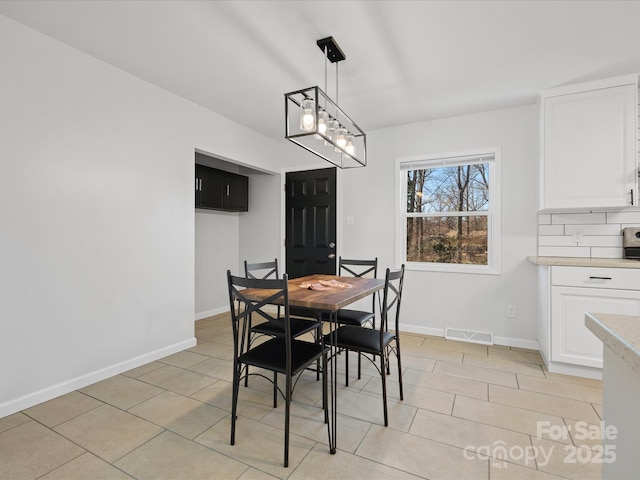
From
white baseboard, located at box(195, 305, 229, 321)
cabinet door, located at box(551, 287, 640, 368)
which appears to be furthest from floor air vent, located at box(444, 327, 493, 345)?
white baseboard, located at box(195, 305, 229, 321)

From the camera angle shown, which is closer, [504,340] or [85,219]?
[85,219]

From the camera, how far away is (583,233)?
3.00m

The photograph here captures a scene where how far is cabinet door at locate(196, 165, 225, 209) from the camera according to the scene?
4.10 meters

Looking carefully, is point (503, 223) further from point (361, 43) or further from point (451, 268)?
point (361, 43)

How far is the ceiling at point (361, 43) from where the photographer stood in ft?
6.36

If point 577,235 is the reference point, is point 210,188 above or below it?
above

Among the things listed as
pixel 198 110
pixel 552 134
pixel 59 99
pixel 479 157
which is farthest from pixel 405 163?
pixel 59 99

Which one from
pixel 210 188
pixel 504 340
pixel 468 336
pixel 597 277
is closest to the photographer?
pixel 597 277

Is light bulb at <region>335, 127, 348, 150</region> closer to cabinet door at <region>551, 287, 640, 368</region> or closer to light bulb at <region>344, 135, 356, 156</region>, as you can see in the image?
light bulb at <region>344, 135, 356, 156</region>

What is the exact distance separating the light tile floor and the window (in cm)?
131

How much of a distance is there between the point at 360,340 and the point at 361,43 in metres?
2.08

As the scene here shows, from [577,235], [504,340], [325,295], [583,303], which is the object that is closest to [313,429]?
[325,295]

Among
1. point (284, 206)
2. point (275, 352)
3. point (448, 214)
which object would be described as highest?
point (284, 206)

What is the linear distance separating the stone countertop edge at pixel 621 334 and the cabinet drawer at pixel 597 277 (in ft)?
6.61
